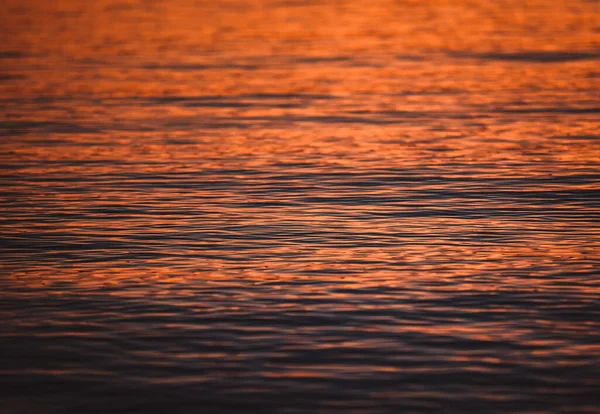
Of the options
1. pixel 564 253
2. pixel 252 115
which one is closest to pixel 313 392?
pixel 564 253

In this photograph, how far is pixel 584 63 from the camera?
38.1 meters

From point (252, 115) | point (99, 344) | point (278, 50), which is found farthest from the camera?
point (278, 50)

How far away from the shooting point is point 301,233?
18297 millimetres

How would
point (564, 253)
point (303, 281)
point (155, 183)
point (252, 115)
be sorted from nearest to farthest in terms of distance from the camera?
point (303, 281)
point (564, 253)
point (155, 183)
point (252, 115)

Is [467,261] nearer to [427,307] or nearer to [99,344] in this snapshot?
[427,307]

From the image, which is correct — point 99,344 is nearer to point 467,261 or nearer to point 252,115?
point 467,261

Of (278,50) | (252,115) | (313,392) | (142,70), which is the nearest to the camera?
(313,392)

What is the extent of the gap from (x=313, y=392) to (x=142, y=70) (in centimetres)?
2737

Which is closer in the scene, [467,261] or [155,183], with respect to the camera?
[467,261]

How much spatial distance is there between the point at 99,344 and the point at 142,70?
25485 millimetres

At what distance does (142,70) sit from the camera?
37.8 m

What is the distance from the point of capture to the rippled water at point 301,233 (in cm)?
1210

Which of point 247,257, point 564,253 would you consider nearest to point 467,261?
point 564,253

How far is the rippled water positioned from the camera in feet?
39.7
